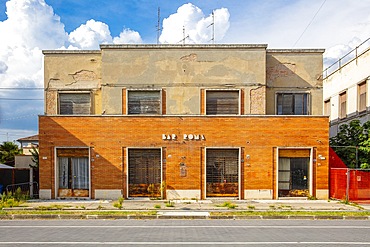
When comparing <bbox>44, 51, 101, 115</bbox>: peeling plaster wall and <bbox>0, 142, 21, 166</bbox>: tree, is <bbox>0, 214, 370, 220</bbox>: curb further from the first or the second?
<bbox>0, 142, 21, 166</bbox>: tree

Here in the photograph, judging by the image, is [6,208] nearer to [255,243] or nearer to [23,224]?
[23,224]

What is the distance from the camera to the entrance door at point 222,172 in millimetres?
21062

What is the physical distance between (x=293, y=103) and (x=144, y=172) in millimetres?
10663

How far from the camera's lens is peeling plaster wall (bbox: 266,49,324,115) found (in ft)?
77.2

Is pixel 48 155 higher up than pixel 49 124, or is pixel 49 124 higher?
pixel 49 124

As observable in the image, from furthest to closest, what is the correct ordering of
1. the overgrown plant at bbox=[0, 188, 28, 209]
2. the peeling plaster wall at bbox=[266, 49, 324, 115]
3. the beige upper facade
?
the peeling plaster wall at bbox=[266, 49, 324, 115] < the beige upper facade < the overgrown plant at bbox=[0, 188, 28, 209]

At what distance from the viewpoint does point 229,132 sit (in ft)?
69.5

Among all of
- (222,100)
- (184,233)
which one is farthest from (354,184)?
(184,233)

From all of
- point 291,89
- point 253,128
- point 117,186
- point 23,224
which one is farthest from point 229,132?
point 23,224

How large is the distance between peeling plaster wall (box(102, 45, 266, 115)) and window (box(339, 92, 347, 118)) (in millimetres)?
11336

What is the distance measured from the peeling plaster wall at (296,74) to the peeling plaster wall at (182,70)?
1369 millimetres

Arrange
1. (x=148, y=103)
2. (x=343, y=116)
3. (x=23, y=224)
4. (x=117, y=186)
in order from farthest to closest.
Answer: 1. (x=343, y=116)
2. (x=148, y=103)
3. (x=117, y=186)
4. (x=23, y=224)

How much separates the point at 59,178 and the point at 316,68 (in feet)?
57.6

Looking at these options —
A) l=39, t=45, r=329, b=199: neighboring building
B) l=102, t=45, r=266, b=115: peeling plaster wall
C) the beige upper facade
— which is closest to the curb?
l=39, t=45, r=329, b=199: neighboring building
